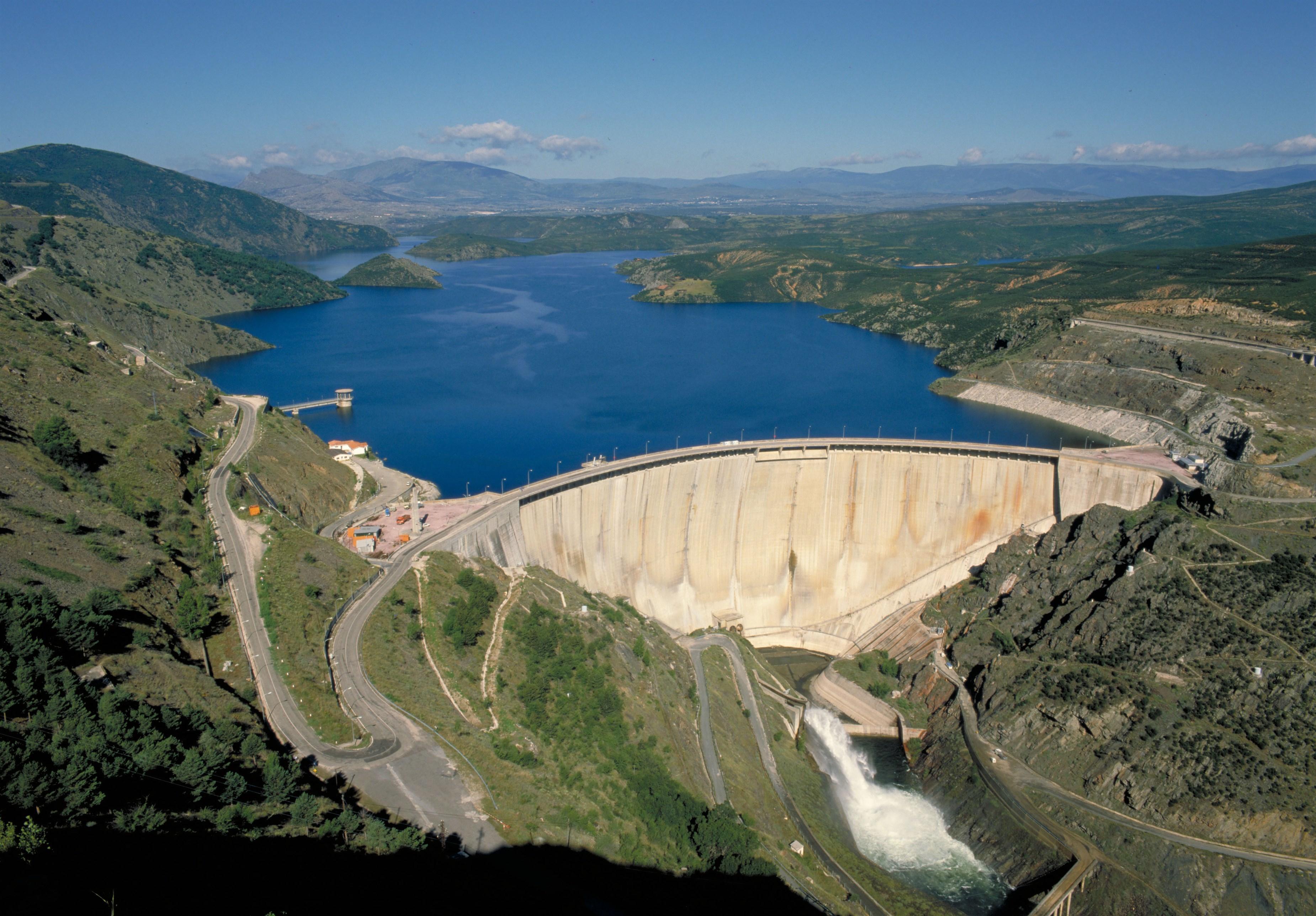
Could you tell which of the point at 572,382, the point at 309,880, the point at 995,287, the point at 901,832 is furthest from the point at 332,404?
the point at 995,287

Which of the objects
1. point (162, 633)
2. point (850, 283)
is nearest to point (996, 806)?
point (162, 633)

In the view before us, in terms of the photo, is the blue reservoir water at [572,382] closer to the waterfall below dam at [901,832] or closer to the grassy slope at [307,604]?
the grassy slope at [307,604]

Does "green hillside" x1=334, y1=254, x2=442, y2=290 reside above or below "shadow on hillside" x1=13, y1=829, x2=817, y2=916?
above

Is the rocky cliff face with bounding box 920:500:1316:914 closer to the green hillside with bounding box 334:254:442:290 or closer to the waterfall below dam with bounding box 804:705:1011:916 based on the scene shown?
the waterfall below dam with bounding box 804:705:1011:916

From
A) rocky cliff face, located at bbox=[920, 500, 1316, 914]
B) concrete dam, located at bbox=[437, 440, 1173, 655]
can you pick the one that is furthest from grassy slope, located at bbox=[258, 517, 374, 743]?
rocky cliff face, located at bbox=[920, 500, 1316, 914]

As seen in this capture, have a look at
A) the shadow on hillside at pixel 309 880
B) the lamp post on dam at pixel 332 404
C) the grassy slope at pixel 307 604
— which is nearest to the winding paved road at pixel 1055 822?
the shadow on hillside at pixel 309 880

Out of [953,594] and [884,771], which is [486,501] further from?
[953,594]

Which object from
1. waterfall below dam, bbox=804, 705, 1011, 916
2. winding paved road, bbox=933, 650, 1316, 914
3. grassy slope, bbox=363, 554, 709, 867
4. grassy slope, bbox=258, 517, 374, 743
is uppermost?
grassy slope, bbox=258, 517, 374, 743
